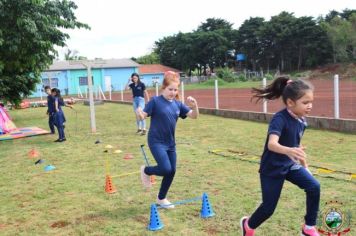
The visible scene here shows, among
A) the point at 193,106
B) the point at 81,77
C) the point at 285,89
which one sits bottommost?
the point at 193,106

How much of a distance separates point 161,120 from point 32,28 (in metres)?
8.33

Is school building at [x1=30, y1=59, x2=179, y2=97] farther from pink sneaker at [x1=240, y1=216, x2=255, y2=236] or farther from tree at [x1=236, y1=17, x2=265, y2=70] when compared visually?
pink sneaker at [x1=240, y1=216, x2=255, y2=236]

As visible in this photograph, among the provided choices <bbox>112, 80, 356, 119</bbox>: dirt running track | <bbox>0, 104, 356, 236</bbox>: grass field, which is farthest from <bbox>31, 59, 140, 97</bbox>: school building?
<bbox>0, 104, 356, 236</bbox>: grass field

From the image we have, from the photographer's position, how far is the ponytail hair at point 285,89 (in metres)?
3.55

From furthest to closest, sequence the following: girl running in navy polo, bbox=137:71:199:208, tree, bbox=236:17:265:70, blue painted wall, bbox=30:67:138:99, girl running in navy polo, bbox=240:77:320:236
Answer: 1. tree, bbox=236:17:265:70
2. blue painted wall, bbox=30:67:138:99
3. girl running in navy polo, bbox=137:71:199:208
4. girl running in navy polo, bbox=240:77:320:236

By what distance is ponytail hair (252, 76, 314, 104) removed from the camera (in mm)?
3551

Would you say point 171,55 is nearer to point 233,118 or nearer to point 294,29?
point 294,29

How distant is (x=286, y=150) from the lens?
3273mm

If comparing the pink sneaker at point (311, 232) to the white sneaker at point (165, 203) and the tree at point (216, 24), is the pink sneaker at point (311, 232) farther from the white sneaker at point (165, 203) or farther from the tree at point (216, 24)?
the tree at point (216, 24)

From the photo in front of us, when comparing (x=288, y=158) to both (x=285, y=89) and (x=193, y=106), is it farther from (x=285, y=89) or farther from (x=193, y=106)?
(x=193, y=106)

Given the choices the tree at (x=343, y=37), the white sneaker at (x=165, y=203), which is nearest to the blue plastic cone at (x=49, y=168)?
the white sneaker at (x=165, y=203)

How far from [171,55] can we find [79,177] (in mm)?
75190

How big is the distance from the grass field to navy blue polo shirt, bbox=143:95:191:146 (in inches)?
34.0

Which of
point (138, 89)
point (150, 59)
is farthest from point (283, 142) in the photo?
point (150, 59)
